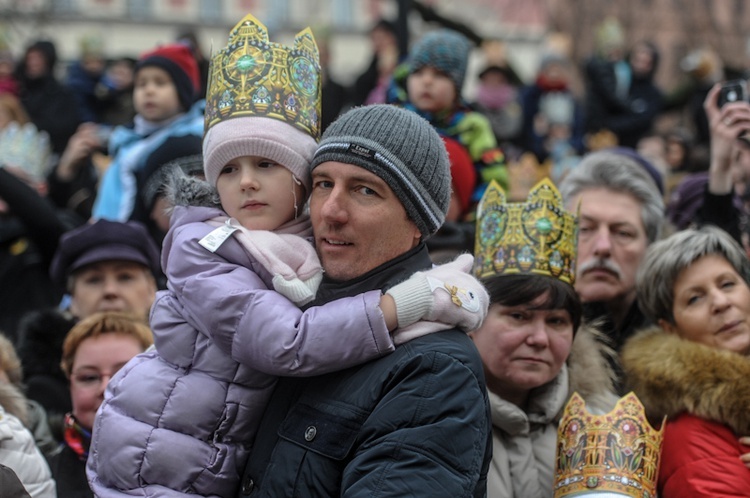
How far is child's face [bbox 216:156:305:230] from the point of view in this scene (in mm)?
3682

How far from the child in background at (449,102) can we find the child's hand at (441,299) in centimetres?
336

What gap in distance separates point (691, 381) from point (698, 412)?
0.13 metres

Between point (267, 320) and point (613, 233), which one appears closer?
point (267, 320)

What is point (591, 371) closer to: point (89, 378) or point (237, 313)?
point (237, 313)

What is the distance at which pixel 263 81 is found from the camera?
3.78m

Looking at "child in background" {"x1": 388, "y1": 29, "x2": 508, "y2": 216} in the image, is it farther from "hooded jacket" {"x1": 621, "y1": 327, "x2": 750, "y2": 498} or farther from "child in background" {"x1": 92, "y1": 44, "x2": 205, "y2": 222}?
"hooded jacket" {"x1": 621, "y1": 327, "x2": 750, "y2": 498}

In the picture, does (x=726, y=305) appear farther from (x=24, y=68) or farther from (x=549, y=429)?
(x=24, y=68)

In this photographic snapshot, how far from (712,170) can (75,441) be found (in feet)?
10.4

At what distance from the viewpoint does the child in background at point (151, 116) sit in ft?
22.2

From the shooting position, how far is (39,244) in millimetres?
6773

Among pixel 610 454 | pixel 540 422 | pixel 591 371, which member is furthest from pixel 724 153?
pixel 610 454

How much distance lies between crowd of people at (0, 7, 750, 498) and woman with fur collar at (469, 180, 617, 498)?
11 mm

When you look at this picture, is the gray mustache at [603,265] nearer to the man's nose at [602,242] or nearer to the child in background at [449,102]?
the man's nose at [602,242]

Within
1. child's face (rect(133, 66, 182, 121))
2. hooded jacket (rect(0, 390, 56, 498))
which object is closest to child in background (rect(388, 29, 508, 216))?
child's face (rect(133, 66, 182, 121))
